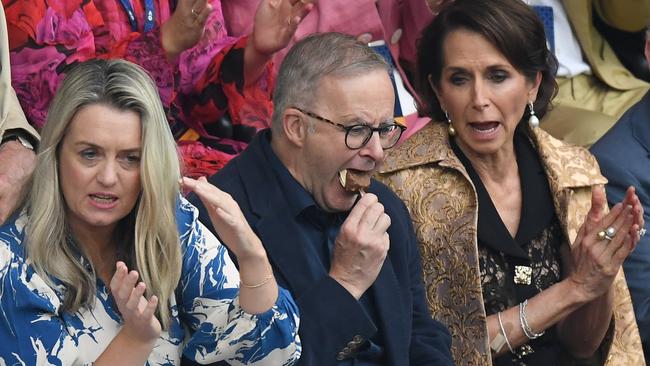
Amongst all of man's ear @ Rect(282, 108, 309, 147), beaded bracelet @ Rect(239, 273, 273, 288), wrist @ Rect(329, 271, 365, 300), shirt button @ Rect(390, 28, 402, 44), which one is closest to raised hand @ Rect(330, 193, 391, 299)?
wrist @ Rect(329, 271, 365, 300)

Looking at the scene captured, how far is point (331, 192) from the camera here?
141 inches

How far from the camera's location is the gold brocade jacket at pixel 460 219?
4.00 m

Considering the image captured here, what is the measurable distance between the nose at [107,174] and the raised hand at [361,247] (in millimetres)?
692

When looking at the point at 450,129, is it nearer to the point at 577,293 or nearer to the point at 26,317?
the point at 577,293

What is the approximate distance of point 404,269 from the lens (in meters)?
3.71

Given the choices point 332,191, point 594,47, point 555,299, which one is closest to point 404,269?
point 332,191

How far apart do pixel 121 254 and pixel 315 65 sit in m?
0.78

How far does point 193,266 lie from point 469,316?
3.73ft

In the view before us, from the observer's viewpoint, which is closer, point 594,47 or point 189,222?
point 189,222

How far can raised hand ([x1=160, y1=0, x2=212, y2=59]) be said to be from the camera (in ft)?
13.2

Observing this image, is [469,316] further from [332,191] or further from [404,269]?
[332,191]

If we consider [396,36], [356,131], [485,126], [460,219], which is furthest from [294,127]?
[396,36]

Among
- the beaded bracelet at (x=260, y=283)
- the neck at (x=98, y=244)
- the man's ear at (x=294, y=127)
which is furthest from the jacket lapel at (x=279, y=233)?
the neck at (x=98, y=244)

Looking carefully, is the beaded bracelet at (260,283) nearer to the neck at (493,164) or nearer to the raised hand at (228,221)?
the raised hand at (228,221)
